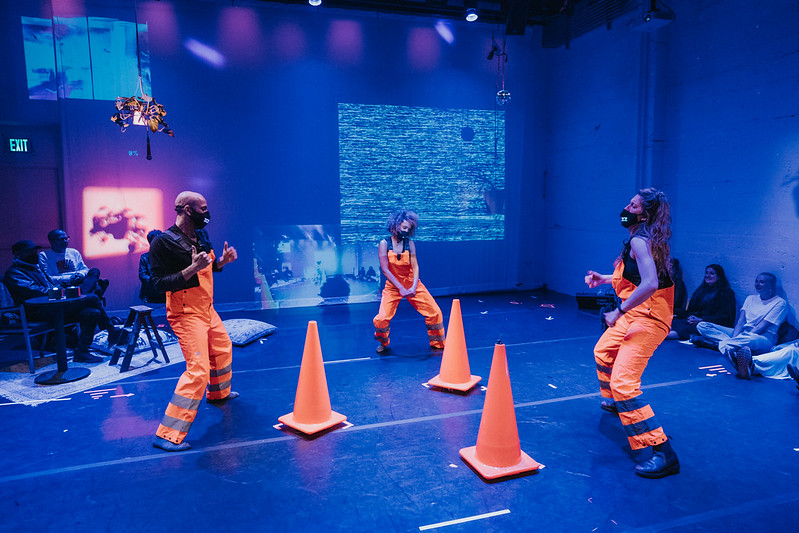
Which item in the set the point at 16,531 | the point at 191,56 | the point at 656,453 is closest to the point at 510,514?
the point at 656,453

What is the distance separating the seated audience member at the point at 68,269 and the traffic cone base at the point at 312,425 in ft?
13.0

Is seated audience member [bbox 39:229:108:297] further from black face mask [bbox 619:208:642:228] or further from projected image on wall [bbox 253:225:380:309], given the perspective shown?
black face mask [bbox 619:208:642:228]

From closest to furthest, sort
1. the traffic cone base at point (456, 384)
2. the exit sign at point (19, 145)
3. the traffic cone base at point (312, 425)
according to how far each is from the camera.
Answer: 1. the traffic cone base at point (312, 425)
2. the traffic cone base at point (456, 384)
3. the exit sign at point (19, 145)

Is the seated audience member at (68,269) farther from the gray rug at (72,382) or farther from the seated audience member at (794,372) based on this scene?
the seated audience member at (794,372)

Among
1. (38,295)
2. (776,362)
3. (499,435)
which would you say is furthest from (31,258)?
(776,362)

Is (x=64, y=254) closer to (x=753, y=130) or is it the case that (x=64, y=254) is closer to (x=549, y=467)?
(x=549, y=467)

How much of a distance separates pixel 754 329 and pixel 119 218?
9.23 m

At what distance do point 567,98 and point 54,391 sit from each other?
985 centimetres

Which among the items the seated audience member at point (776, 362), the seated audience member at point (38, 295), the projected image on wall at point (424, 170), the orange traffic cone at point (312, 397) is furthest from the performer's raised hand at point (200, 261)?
the projected image on wall at point (424, 170)

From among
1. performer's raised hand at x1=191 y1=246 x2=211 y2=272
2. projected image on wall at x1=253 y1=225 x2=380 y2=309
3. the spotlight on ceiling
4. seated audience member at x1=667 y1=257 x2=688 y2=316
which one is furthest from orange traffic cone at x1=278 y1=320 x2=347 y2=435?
the spotlight on ceiling

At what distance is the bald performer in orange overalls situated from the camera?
3.72 metres

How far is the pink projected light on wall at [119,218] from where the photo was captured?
323 inches

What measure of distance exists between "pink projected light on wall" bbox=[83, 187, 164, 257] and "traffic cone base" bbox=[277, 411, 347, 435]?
5690 millimetres

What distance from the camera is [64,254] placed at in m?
7.02
